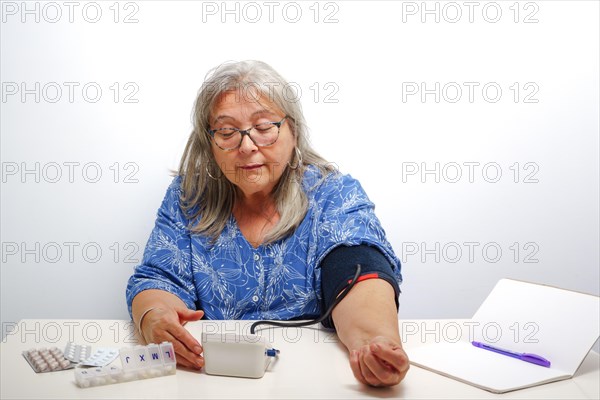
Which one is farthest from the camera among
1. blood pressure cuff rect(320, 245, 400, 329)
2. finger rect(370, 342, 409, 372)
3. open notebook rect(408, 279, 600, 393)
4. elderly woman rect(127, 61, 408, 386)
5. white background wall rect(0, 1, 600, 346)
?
white background wall rect(0, 1, 600, 346)

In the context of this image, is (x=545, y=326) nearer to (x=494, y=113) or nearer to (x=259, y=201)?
(x=259, y=201)

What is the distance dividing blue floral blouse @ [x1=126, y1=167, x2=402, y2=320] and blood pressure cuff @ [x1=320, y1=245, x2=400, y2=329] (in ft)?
0.24

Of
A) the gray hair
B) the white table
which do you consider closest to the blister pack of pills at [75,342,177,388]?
the white table

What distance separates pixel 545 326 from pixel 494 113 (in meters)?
1.18

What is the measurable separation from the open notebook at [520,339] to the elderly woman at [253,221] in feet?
0.85

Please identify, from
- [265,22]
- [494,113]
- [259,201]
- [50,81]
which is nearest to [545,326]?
[259,201]

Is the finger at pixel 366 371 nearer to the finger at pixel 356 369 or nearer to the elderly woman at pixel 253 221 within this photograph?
the finger at pixel 356 369

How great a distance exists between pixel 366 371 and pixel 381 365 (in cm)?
3

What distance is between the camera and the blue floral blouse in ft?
5.66

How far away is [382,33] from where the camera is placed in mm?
2307

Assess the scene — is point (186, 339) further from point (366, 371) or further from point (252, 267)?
point (252, 267)

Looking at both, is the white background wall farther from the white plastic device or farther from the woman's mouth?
the white plastic device

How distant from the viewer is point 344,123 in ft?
7.67

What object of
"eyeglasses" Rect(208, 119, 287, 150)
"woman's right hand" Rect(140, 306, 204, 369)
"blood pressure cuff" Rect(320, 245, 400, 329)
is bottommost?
"woman's right hand" Rect(140, 306, 204, 369)
